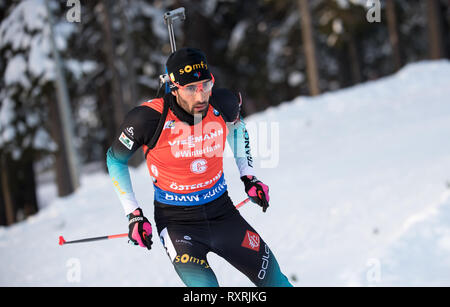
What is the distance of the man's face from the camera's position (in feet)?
11.2

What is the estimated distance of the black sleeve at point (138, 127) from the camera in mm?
3479

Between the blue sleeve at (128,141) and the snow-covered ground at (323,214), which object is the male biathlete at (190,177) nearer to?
the blue sleeve at (128,141)

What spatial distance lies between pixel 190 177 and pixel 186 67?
866 mm

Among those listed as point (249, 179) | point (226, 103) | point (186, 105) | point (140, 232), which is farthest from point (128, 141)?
point (249, 179)

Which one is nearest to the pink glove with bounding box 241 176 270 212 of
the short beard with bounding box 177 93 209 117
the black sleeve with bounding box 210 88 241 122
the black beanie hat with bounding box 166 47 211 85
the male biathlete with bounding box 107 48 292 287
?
the male biathlete with bounding box 107 48 292 287

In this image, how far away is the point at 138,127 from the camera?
3.48 meters

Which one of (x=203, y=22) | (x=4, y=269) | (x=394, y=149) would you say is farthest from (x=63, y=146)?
(x=394, y=149)

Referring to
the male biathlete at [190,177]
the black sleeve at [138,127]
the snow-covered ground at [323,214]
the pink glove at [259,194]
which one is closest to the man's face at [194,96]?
the male biathlete at [190,177]

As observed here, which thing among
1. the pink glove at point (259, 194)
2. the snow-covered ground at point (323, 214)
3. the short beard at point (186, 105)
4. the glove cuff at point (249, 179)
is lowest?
the snow-covered ground at point (323, 214)

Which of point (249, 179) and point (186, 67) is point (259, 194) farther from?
point (186, 67)

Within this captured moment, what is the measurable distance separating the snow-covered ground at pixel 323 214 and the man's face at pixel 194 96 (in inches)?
128

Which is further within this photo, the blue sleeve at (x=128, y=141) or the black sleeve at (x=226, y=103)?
the black sleeve at (x=226, y=103)

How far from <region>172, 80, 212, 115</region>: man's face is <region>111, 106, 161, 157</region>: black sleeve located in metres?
0.21

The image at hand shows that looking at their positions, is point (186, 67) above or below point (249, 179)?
above
